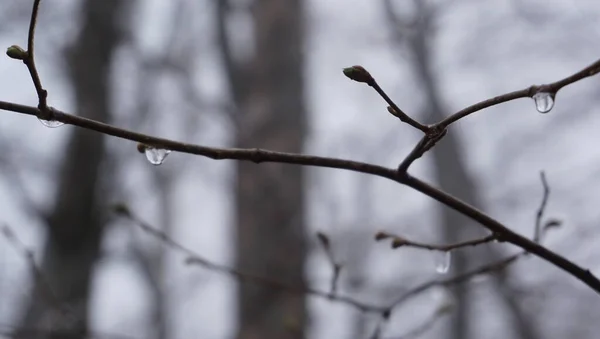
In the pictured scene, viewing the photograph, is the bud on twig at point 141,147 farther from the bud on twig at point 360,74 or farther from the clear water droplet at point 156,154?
the bud on twig at point 360,74

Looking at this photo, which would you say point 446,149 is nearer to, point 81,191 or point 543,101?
point 81,191

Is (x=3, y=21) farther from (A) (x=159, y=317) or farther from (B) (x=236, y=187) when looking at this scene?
(A) (x=159, y=317)

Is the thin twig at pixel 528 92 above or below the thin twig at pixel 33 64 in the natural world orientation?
above

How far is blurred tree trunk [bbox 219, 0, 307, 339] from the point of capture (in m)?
1.94

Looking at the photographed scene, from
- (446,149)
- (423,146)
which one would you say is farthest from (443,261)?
(446,149)

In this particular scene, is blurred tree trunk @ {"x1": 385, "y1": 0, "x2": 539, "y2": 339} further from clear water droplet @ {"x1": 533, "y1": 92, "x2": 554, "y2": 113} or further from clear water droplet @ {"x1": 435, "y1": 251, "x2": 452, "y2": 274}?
clear water droplet @ {"x1": 533, "y1": 92, "x2": 554, "y2": 113}

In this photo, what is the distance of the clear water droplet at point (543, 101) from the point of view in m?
0.53

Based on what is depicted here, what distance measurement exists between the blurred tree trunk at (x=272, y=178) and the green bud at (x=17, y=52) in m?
1.25

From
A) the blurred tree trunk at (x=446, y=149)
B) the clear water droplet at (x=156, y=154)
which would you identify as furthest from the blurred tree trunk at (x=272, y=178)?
the blurred tree trunk at (x=446, y=149)

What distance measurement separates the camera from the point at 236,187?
2322 millimetres

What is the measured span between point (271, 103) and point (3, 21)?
1483 millimetres

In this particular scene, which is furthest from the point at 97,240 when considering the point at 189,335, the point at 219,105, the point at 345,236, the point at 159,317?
the point at 189,335

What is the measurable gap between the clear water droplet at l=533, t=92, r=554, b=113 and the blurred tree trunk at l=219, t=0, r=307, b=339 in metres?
1.25

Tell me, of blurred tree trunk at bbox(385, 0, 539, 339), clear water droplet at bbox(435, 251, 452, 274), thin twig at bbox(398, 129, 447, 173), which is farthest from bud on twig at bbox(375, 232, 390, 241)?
blurred tree trunk at bbox(385, 0, 539, 339)
